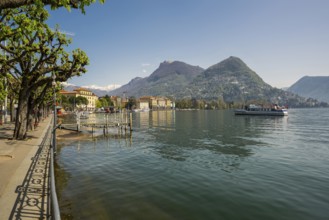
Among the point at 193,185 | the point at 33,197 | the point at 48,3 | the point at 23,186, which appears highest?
the point at 48,3

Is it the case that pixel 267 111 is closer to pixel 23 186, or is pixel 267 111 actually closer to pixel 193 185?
pixel 193 185

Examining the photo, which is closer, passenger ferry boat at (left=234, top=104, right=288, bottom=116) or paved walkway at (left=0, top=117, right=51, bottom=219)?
paved walkway at (left=0, top=117, right=51, bottom=219)

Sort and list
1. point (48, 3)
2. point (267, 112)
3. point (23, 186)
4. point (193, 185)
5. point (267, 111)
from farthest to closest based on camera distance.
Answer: point (267, 111) → point (267, 112) → point (193, 185) → point (23, 186) → point (48, 3)

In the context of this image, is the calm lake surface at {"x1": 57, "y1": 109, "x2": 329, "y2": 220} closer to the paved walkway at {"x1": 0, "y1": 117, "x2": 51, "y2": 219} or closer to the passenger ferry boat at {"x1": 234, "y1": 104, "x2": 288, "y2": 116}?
the paved walkway at {"x1": 0, "y1": 117, "x2": 51, "y2": 219}

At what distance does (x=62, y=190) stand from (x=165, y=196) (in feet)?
21.7

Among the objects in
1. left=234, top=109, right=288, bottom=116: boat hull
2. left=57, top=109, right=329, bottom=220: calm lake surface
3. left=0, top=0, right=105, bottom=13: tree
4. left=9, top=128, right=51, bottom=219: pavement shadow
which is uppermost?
left=0, top=0, right=105, bottom=13: tree

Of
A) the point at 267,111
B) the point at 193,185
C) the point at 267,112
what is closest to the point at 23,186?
the point at 193,185

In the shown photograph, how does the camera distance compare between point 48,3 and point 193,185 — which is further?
point 193,185

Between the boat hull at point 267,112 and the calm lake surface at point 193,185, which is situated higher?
the boat hull at point 267,112

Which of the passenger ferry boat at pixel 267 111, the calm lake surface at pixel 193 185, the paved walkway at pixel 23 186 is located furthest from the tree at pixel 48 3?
the passenger ferry boat at pixel 267 111

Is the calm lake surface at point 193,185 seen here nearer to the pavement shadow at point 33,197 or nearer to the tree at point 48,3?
the pavement shadow at point 33,197

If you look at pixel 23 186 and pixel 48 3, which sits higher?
pixel 48 3

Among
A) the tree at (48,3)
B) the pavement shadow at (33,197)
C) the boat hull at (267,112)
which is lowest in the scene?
the pavement shadow at (33,197)

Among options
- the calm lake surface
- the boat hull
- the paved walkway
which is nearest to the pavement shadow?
the paved walkway
